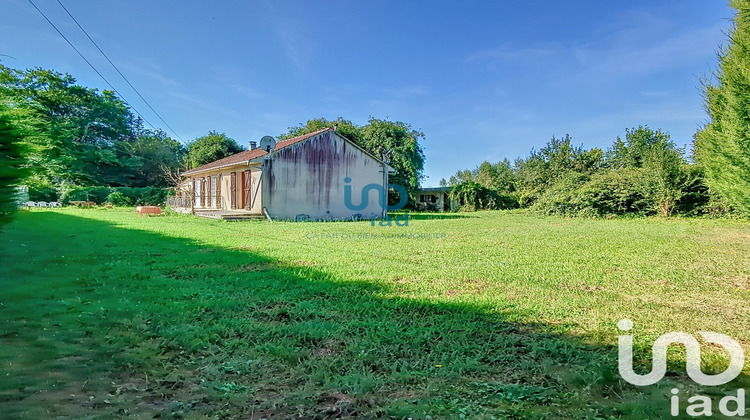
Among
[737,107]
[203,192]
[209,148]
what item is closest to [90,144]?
[737,107]

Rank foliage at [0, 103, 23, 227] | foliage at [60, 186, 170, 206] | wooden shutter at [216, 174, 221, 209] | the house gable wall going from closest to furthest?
1. foliage at [0, 103, 23, 227]
2. the house gable wall
3. wooden shutter at [216, 174, 221, 209]
4. foliage at [60, 186, 170, 206]

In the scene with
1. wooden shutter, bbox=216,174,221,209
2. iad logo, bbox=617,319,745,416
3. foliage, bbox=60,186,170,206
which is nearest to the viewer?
iad logo, bbox=617,319,745,416

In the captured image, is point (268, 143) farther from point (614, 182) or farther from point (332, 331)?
point (614, 182)

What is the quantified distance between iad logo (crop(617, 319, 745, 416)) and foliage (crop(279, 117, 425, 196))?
26.4 metres

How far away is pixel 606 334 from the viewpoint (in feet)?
11.2

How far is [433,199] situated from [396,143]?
27.3ft

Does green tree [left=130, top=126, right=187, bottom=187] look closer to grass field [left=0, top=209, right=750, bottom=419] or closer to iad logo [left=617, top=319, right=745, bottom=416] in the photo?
grass field [left=0, top=209, right=750, bottom=419]

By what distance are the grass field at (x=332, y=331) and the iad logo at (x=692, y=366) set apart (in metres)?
0.07

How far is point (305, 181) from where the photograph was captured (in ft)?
56.3

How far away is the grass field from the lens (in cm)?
172

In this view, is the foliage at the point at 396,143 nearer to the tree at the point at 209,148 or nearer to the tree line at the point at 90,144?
the tree line at the point at 90,144

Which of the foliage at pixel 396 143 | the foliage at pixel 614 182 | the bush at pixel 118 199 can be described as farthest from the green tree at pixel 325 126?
the foliage at pixel 614 182

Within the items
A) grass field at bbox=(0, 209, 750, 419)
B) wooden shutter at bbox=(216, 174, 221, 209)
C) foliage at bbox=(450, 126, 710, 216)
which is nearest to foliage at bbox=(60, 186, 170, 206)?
wooden shutter at bbox=(216, 174, 221, 209)

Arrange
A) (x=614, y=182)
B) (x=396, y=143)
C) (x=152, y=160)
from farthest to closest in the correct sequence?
(x=152, y=160) → (x=396, y=143) → (x=614, y=182)
